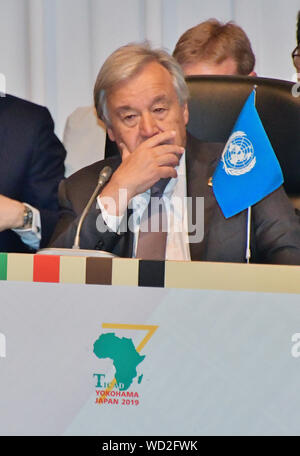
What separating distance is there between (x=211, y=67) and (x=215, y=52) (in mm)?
55

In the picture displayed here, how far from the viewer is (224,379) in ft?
3.25

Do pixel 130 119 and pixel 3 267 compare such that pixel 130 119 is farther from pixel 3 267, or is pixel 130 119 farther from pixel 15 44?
pixel 15 44

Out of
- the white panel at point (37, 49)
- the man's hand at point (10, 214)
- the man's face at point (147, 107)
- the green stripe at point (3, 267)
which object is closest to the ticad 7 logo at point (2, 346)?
the green stripe at point (3, 267)

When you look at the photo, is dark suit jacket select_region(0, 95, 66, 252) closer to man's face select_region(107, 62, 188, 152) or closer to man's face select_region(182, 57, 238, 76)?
man's face select_region(107, 62, 188, 152)

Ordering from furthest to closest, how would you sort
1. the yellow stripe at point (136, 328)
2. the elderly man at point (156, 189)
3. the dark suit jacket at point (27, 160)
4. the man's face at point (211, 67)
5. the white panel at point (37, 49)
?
the white panel at point (37, 49)
the man's face at point (211, 67)
the dark suit jacket at point (27, 160)
the elderly man at point (156, 189)
the yellow stripe at point (136, 328)

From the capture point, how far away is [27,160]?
209cm

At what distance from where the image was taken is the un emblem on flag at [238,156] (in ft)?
5.40

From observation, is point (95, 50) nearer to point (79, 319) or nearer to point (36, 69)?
point (36, 69)

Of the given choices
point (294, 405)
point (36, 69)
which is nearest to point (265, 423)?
point (294, 405)

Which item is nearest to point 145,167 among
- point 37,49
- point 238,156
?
point 238,156

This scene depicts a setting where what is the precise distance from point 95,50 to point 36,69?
10.1 inches

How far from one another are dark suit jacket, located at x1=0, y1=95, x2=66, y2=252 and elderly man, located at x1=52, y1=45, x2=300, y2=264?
5.9 inches

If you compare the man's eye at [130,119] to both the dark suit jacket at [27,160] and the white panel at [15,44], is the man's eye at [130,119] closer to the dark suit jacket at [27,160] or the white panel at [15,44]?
the dark suit jacket at [27,160]

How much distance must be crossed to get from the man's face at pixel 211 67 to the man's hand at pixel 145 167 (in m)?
0.75
